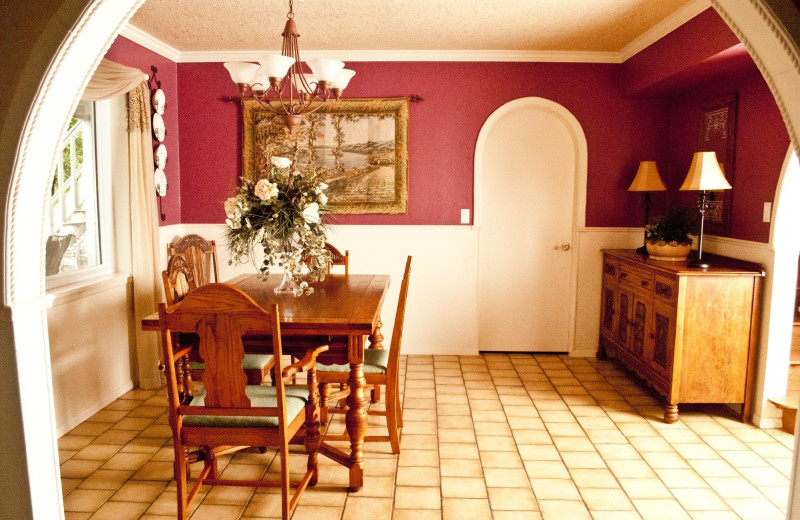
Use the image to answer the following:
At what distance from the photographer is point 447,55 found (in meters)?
4.76

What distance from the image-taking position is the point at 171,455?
3047 millimetres

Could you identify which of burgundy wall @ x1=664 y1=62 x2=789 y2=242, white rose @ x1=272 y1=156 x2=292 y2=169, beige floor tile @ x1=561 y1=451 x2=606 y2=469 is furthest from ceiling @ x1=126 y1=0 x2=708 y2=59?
beige floor tile @ x1=561 y1=451 x2=606 y2=469

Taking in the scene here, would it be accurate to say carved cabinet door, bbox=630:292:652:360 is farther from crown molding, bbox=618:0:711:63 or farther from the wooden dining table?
the wooden dining table

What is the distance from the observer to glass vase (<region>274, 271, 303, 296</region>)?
3.14m

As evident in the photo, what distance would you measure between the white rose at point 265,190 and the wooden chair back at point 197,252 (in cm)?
152

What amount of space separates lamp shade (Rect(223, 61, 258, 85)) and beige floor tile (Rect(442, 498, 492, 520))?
90.1 inches

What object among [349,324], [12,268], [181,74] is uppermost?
[181,74]

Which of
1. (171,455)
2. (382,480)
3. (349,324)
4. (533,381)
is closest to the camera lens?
(349,324)

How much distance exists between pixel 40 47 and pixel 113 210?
→ 2.77 meters

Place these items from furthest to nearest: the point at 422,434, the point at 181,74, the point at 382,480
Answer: the point at 181,74 < the point at 422,434 < the point at 382,480

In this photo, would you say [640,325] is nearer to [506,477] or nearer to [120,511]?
[506,477]

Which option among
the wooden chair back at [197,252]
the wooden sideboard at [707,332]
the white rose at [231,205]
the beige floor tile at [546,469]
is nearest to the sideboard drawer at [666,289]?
the wooden sideboard at [707,332]

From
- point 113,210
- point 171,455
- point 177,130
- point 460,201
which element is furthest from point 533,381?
point 177,130

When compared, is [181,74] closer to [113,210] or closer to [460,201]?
[113,210]
